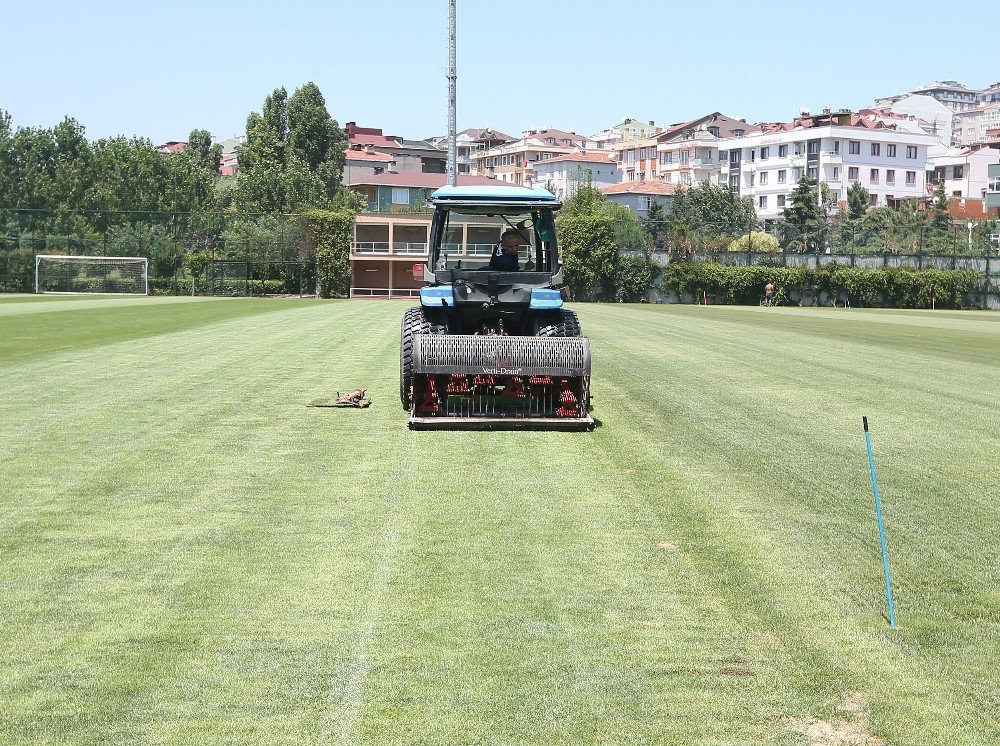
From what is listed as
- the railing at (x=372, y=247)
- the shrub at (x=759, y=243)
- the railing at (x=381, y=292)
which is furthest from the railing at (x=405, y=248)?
the shrub at (x=759, y=243)

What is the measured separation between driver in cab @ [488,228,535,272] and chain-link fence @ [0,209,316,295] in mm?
54779

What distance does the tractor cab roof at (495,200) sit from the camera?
1413 cm

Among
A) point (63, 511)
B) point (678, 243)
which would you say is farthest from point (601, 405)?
point (678, 243)

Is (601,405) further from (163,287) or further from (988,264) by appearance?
(988,264)

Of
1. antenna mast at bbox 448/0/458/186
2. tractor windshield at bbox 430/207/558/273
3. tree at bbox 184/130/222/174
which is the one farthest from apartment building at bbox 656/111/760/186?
tractor windshield at bbox 430/207/558/273

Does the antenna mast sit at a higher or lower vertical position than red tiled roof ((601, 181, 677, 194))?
lower

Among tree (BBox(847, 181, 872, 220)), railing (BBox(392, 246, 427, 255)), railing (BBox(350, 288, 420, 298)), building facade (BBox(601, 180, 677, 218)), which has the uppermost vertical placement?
building facade (BBox(601, 180, 677, 218))

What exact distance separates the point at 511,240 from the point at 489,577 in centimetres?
847

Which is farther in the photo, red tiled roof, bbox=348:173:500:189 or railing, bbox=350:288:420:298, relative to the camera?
red tiled roof, bbox=348:173:500:189

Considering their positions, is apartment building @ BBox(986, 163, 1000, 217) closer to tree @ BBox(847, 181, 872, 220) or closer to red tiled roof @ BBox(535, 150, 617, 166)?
tree @ BBox(847, 181, 872, 220)

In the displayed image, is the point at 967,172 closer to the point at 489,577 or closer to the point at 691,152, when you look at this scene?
the point at 691,152

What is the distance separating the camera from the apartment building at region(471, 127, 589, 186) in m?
172

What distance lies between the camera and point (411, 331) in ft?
45.0

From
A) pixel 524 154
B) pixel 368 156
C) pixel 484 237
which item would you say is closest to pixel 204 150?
pixel 368 156
